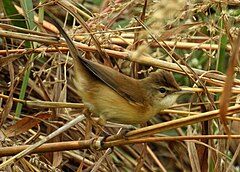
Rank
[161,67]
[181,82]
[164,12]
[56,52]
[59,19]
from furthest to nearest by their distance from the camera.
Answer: [59,19] < [181,82] < [56,52] < [161,67] < [164,12]

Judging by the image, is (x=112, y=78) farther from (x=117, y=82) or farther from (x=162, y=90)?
(x=162, y=90)

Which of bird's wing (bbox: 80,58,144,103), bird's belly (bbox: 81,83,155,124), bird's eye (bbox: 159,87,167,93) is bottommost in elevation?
bird's belly (bbox: 81,83,155,124)

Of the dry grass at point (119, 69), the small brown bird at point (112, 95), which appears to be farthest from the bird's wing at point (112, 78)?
the dry grass at point (119, 69)

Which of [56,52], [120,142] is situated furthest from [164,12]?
[56,52]

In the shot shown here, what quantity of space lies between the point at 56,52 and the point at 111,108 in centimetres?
58

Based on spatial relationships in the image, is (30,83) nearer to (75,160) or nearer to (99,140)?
(75,160)

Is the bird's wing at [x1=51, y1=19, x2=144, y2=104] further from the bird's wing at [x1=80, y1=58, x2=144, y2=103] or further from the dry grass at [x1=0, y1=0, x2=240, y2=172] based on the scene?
the dry grass at [x1=0, y1=0, x2=240, y2=172]

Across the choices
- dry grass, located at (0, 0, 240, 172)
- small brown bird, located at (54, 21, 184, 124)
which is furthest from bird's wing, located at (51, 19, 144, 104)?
dry grass, located at (0, 0, 240, 172)

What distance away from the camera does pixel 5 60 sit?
232 centimetres

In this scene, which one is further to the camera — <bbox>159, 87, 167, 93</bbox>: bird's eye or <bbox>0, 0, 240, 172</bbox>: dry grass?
<bbox>159, 87, 167, 93</bbox>: bird's eye

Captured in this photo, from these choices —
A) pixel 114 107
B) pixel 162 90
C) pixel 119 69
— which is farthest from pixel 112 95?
pixel 119 69

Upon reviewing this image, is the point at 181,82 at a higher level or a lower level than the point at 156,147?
higher

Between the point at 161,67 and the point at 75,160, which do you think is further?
the point at 75,160

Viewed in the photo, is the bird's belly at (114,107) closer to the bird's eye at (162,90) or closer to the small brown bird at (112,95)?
the small brown bird at (112,95)
